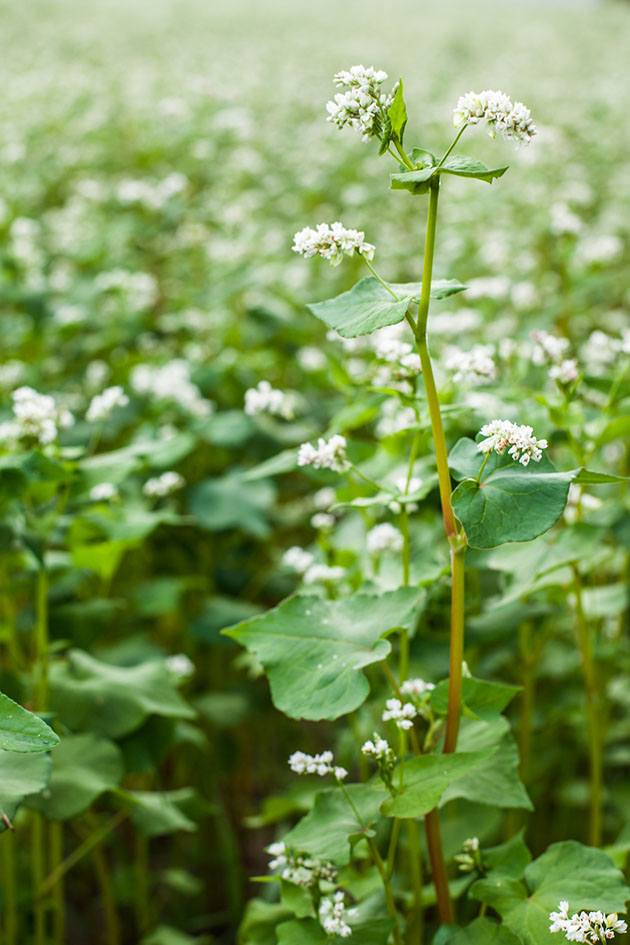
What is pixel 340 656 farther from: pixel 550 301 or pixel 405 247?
pixel 405 247

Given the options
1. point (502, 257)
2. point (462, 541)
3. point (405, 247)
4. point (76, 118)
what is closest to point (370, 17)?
point (76, 118)

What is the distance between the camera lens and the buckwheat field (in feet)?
3.47

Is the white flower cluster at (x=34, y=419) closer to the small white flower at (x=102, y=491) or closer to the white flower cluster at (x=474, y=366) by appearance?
the small white flower at (x=102, y=491)

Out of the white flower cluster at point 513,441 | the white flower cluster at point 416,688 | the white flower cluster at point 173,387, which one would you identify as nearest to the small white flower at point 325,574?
the white flower cluster at point 416,688

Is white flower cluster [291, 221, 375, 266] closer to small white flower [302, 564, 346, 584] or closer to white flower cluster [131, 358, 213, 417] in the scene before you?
small white flower [302, 564, 346, 584]

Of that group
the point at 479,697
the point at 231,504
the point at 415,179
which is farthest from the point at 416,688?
the point at 231,504

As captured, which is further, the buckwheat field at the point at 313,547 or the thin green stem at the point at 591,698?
the thin green stem at the point at 591,698

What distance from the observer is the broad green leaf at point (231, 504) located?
2.04 metres

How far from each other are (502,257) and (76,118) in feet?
9.76

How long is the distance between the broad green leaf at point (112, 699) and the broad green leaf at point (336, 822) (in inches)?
14.7

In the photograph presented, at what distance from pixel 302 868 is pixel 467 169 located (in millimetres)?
739

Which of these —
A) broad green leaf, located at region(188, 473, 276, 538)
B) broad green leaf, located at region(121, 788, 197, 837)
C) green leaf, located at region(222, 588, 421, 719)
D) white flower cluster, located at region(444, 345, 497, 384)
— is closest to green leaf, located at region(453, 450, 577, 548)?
green leaf, located at region(222, 588, 421, 719)

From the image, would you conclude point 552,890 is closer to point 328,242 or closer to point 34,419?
point 328,242

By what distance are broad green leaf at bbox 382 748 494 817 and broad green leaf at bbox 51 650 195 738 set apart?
0.48m
